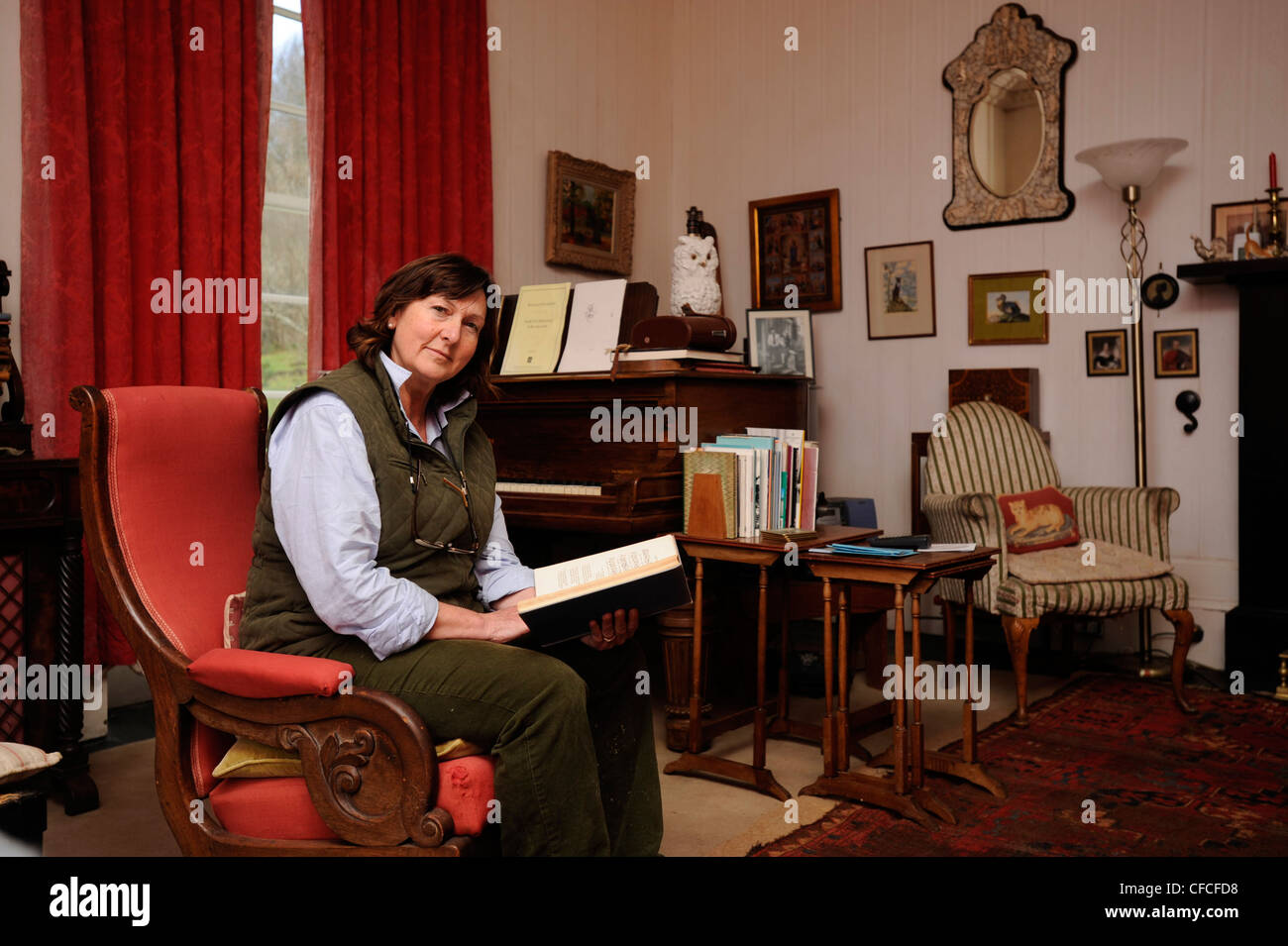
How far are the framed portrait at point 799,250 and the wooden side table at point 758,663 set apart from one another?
7.80ft

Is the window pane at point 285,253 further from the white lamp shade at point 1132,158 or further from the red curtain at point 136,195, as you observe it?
the white lamp shade at point 1132,158

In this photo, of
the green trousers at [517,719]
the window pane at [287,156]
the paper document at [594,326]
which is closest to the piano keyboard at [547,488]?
the paper document at [594,326]

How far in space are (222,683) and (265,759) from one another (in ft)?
0.49

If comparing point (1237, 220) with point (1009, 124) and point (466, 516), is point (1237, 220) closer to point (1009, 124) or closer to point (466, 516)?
point (1009, 124)

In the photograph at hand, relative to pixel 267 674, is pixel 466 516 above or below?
above

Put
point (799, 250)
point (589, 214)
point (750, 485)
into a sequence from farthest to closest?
1. point (799, 250)
2. point (589, 214)
3. point (750, 485)

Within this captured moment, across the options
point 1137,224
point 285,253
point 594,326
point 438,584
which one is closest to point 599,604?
point 438,584

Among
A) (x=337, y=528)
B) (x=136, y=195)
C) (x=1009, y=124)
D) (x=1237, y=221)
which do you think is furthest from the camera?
(x=1009, y=124)

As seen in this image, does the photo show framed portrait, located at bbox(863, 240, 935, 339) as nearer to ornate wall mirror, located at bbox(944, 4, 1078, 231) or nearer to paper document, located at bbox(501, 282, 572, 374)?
ornate wall mirror, located at bbox(944, 4, 1078, 231)

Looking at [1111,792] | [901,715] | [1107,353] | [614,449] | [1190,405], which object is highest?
[1107,353]

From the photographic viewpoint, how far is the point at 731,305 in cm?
560

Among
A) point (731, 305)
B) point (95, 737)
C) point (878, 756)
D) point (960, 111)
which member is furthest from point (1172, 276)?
point (95, 737)

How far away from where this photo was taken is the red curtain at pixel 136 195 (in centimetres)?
312

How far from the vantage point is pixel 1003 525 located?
360 cm
